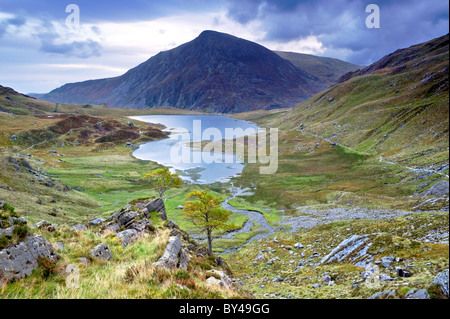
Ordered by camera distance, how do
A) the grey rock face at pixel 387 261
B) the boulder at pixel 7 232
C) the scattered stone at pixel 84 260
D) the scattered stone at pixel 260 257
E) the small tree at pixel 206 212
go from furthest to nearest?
1. the small tree at pixel 206 212
2. the scattered stone at pixel 260 257
3. the grey rock face at pixel 387 261
4. the scattered stone at pixel 84 260
5. the boulder at pixel 7 232

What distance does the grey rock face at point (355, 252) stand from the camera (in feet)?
66.9

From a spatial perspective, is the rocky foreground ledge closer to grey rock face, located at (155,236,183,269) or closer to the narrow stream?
grey rock face, located at (155,236,183,269)

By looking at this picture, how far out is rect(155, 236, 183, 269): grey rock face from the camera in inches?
473

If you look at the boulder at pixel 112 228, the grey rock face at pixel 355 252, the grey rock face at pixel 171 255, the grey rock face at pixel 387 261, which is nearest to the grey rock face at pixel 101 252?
the grey rock face at pixel 171 255

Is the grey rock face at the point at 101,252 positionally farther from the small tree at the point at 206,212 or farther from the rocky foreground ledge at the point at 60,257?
the small tree at the point at 206,212

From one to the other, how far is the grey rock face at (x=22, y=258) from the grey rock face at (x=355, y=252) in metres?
20.7

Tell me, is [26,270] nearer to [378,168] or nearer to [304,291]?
[304,291]

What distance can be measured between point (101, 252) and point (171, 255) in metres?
4.07

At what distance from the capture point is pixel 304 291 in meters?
17.8

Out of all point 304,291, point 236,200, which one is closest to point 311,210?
point 236,200

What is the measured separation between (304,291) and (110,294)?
14.0 meters

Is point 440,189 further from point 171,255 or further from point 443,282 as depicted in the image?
point 171,255

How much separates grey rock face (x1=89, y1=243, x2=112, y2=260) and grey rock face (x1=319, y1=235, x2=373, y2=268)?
58.8 feet

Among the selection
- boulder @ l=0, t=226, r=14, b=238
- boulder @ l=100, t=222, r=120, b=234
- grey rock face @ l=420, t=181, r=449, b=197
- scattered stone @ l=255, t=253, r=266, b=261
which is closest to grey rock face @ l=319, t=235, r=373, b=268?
grey rock face @ l=420, t=181, r=449, b=197
